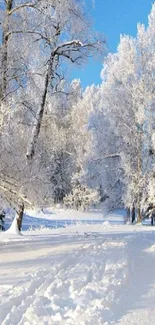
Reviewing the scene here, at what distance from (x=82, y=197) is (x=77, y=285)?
83.3ft

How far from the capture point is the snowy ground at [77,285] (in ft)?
14.0

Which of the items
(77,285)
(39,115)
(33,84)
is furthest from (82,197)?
(77,285)

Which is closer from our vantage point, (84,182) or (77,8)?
(77,8)

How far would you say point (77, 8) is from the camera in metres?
10.4

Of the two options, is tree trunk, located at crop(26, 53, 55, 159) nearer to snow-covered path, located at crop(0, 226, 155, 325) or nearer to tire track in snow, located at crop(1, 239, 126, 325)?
snow-covered path, located at crop(0, 226, 155, 325)

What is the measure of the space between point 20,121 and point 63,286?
5033 millimetres

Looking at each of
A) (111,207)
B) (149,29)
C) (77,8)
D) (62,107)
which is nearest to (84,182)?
(111,207)

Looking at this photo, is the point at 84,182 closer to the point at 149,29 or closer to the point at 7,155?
the point at 149,29

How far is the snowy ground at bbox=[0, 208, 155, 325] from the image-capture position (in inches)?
167

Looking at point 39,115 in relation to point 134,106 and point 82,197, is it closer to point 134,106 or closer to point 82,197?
point 134,106

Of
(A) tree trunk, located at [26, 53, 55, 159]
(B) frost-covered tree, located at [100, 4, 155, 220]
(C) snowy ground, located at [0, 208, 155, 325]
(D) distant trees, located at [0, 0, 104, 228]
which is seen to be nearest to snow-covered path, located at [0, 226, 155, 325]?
(C) snowy ground, located at [0, 208, 155, 325]

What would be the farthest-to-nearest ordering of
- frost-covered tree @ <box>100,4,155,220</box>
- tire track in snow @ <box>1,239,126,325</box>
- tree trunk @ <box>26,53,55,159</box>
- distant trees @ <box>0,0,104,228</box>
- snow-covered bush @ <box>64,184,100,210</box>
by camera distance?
snow-covered bush @ <box>64,184,100,210</box> < frost-covered tree @ <box>100,4,155,220</box> < tree trunk @ <box>26,53,55,159</box> < distant trees @ <box>0,0,104,228</box> < tire track in snow @ <box>1,239,126,325</box>

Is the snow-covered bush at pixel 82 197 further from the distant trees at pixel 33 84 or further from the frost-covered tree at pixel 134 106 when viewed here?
the distant trees at pixel 33 84

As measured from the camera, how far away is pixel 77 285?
554 centimetres
